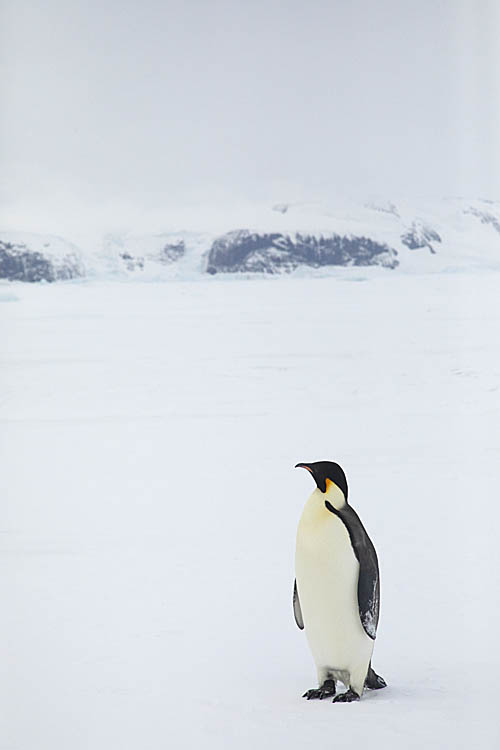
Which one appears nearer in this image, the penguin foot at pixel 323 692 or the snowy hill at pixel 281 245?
the penguin foot at pixel 323 692

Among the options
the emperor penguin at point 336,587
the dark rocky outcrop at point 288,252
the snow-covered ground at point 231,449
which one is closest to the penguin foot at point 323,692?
the emperor penguin at point 336,587

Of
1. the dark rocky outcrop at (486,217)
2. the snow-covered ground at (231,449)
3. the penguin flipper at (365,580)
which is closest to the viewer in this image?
Answer: the penguin flipper at (365,580)

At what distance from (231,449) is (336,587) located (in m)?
0.60

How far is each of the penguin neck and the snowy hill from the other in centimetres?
65

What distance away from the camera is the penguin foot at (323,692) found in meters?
1.12

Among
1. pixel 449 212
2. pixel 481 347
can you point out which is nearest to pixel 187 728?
pixel 481 347

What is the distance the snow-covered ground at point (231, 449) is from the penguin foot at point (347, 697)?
0.20m

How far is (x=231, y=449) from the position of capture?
66.0 inches

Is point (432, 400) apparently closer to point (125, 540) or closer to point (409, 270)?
point (409, 270)

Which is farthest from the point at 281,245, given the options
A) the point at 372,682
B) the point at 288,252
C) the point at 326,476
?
the point at 372,682

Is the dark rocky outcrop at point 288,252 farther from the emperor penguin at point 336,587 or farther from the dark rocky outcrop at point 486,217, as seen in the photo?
the emperor penguin at point 336,587

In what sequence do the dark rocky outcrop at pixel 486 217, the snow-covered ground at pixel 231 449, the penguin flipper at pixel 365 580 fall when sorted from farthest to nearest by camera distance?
the dark rocky outcrop at pixel 486 217, the snow-covered ground at pixel 231 449, the penguin flipper at pixel 365 580

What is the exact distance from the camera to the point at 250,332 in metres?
1.70

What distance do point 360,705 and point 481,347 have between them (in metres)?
0.71
